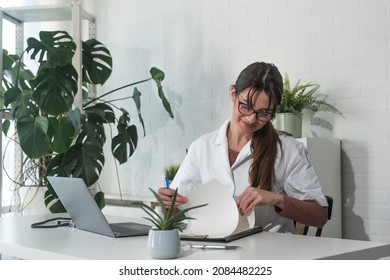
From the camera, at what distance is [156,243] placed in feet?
4.49

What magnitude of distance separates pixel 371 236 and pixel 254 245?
1.79 meters

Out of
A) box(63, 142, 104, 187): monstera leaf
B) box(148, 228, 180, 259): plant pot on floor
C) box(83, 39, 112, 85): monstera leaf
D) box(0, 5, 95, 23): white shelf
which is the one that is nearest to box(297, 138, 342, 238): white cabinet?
box(63, 142, 104, 187): monstera leaf

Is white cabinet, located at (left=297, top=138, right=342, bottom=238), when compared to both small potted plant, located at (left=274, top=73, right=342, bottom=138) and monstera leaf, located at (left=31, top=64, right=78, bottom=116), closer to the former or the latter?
A: small potted plant, located at (left=274, top=73, right=342, bottom=138)

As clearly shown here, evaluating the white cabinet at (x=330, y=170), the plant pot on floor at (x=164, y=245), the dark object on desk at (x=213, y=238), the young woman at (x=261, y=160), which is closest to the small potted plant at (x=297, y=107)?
the white cabinet at (x=330, y=170)

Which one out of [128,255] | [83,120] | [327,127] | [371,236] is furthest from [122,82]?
[128,255]

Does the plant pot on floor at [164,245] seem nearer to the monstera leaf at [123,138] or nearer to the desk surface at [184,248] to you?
the desk surface at [184,248]

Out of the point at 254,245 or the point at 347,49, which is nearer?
the point at 254,245

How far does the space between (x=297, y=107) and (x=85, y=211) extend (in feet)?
5.66

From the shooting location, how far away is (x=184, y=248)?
150 centimetres

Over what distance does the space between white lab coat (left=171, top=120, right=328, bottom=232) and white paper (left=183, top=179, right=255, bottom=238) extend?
0.37m

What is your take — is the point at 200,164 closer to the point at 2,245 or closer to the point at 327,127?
the point at 2,245

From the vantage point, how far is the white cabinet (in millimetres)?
A: 3107

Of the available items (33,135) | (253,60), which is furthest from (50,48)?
(253,60)
